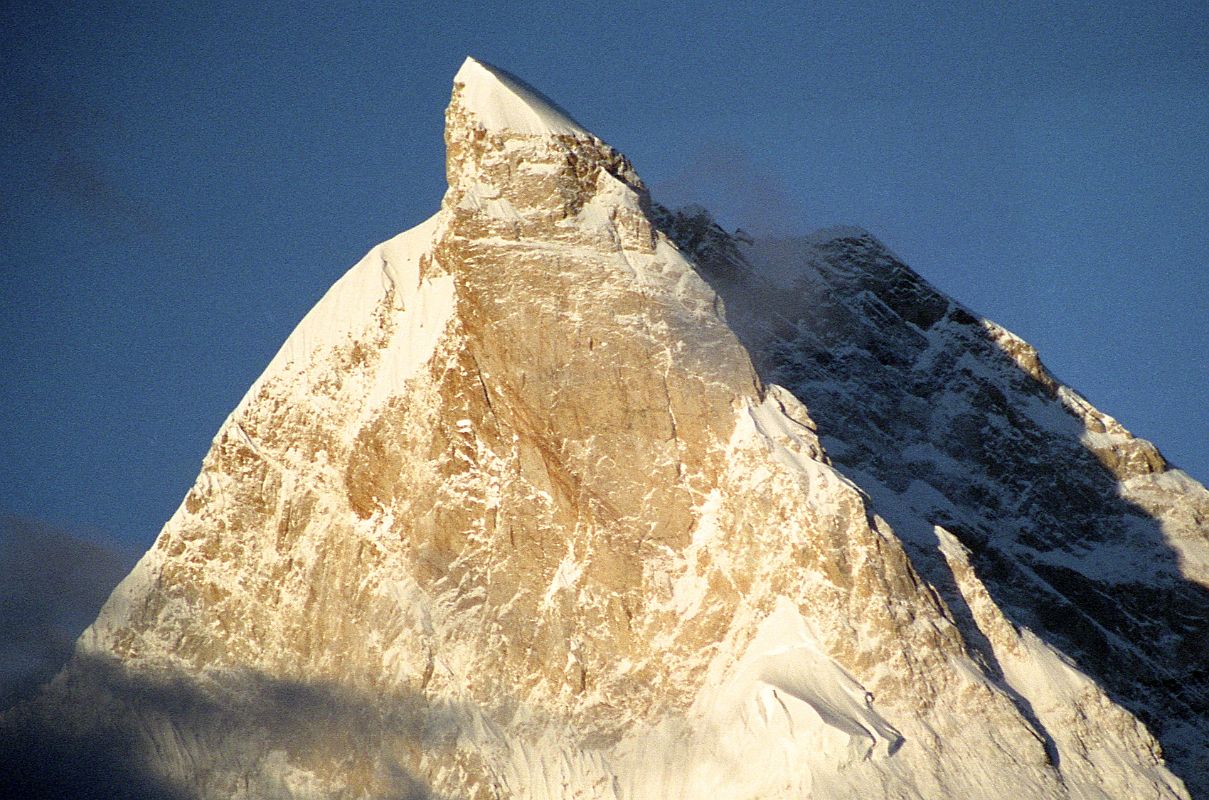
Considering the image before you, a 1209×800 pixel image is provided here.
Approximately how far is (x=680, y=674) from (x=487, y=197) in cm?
3395

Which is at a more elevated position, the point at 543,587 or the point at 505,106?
the point at 505,106

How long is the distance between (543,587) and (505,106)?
33.2 metres

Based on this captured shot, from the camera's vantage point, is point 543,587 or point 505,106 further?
point 505,106

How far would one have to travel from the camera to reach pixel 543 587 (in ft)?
559

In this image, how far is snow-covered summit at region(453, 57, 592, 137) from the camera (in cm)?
18150

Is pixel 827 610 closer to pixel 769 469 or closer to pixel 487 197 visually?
pixel 769 469

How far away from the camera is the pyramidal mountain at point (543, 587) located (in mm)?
163750

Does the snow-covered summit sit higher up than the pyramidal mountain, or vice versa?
the snow-covered summit

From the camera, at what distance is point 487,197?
178625 mm

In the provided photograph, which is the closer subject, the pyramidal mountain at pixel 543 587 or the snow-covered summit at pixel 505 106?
the pyramidal mountain at pixel 543 587

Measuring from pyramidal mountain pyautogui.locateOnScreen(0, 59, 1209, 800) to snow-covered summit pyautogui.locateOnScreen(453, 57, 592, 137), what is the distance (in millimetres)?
251

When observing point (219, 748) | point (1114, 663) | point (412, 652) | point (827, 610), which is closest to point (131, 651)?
point (219, 748)

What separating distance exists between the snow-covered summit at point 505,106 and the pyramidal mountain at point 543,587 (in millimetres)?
251

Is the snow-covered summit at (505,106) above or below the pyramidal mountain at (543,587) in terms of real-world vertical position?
above
